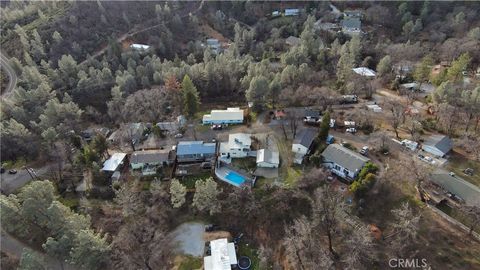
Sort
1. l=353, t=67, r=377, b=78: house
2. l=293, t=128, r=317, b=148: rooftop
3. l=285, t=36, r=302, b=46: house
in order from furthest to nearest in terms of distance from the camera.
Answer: l=285, t=36, r=302, b=46: house, l=353, t=67, r=377, b=78: house, l=293, t=128, r=317, b=148: rooftop

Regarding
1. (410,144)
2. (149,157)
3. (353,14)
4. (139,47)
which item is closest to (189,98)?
(149,157)

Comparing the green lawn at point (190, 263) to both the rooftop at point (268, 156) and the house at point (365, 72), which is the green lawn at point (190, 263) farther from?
the house at point (365, 72)

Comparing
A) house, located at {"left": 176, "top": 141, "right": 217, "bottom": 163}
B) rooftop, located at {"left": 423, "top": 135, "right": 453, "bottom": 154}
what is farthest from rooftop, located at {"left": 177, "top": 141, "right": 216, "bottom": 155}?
rooftop, located at {"left": 423, "top": 135, "right": 453, "bottom": 154}

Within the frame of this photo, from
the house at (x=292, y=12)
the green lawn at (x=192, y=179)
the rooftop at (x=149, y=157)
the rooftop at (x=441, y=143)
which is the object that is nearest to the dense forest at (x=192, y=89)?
the rooftop at (x=441, y=143)

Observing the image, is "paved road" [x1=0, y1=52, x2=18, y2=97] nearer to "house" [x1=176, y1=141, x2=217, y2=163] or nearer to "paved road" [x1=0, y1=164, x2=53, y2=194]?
"paved road" [x1=0, y1=164, x2=53, y2=194]

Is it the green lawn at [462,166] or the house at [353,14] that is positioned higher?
the house at [353,14]

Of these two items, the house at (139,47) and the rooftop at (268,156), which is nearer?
the rooftop at (268,156)
